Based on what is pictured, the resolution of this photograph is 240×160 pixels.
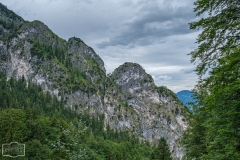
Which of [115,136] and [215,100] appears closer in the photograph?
[215,100]

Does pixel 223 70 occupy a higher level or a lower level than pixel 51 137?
higher

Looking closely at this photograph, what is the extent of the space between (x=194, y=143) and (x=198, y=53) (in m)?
15.8

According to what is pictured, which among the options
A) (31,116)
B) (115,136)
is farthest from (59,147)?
(115,136)

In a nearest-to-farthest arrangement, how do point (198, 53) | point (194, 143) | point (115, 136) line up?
1. point (198, 53)
2. point (194, 143)
3. point (115, 136)

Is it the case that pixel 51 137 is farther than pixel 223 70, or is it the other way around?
pixel 51 137

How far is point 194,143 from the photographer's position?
2438cm

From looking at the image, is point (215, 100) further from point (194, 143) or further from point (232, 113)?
point (194, 143)

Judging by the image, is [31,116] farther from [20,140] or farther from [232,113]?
[232,113]

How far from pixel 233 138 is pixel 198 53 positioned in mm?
5584

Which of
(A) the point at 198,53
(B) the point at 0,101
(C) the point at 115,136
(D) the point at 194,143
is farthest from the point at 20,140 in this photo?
(C) the point at 115,136

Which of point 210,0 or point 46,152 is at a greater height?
point 210,0

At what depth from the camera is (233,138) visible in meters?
9.73

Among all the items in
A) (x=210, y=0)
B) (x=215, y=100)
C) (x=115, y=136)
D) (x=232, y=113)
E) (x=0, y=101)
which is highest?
(x=0, y=101)

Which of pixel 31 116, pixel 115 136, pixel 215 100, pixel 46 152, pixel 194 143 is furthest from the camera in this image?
pixel 115 136
